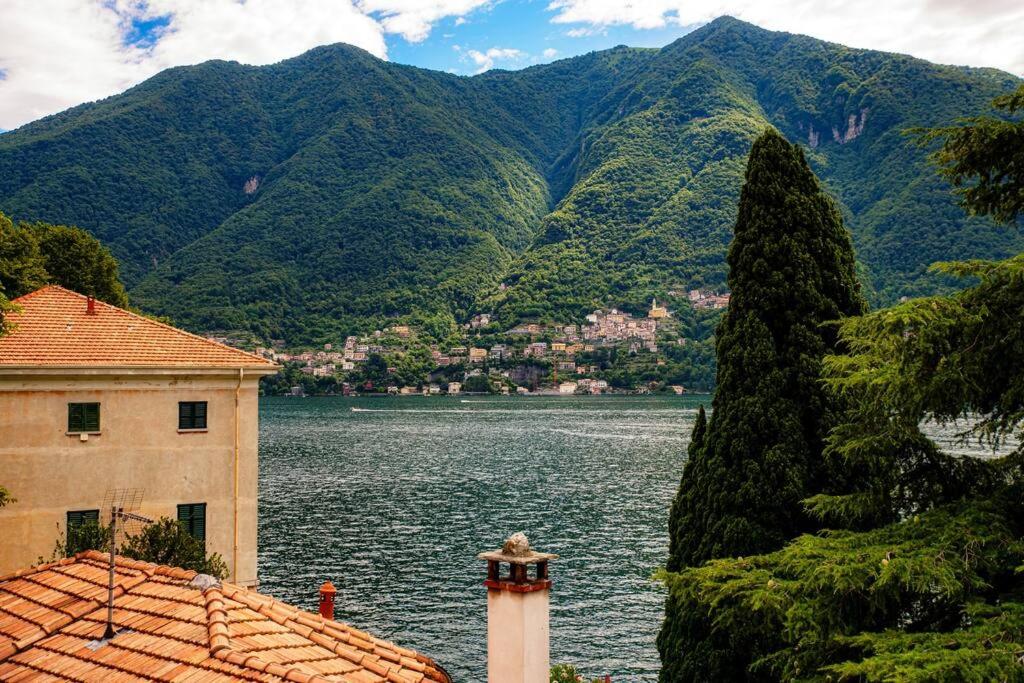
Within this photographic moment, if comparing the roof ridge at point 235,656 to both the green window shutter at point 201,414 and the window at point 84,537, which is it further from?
the green window shutter at point 201,414

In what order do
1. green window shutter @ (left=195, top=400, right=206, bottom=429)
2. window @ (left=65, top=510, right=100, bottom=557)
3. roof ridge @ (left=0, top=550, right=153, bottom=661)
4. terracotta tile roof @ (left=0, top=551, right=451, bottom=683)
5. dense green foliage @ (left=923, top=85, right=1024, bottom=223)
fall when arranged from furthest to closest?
green window shutter @ (left=195, top=400, right=206, bottom=429) → window @ (left=65, top=510, right=100, bottom=557) → roof ridge @ (left=0, top=550, right=153, bottom=661) → terracotta tile roof @ (left=0, top=551, right=451, bottom=683) → dense green foliage @ (left=923, top=85, right=1024, bottom=223)

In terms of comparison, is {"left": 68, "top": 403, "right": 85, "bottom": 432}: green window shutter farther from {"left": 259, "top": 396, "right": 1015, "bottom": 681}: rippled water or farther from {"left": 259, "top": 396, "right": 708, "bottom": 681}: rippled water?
{"left": 259, "top": 396, "right": 1015, "bottom": 681}: rippled water

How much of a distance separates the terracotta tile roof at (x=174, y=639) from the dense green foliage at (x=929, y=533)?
341 centimetres

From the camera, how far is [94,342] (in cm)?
2208

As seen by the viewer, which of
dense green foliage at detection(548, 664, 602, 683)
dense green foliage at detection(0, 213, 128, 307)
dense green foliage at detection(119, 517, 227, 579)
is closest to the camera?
dense green foliage at detection(119, 517, 227, 579)

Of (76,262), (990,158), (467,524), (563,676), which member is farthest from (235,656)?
(467,524)

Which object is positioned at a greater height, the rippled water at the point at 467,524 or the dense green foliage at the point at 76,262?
the dense green foliage at the point at 76,262

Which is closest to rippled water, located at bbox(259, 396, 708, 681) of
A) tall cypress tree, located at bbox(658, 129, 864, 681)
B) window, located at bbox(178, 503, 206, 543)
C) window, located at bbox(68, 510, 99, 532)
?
tall cypress tree, located at bbox(658, 129, 864, 681)

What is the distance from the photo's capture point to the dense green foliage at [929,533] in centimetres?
668

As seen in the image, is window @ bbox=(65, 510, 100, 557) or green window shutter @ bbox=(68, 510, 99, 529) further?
green window shutter @ bbox=(68, 510, 99, 529)

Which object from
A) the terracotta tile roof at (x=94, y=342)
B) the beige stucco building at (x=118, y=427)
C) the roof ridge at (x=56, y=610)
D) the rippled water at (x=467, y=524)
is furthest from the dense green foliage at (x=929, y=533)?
the terracotta tile roof at (x=94, y=342)

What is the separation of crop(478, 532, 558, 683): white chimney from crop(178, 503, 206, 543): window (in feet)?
52.5

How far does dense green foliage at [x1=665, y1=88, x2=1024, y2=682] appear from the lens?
263 inches

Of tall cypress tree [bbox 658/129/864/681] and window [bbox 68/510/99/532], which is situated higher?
tall cypress tree [bbox 658/129/864/681]
